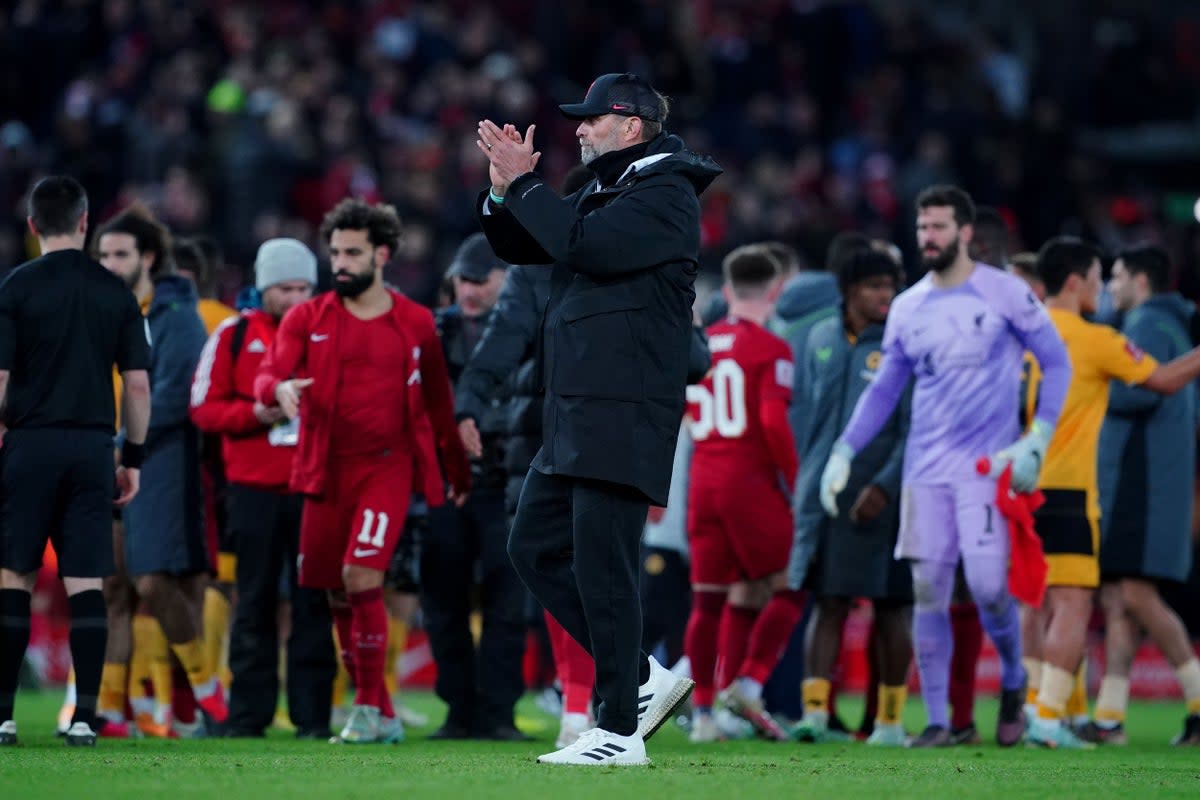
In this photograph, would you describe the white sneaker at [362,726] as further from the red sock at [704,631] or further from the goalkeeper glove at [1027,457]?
the goalkeeper glove at [1027,457]

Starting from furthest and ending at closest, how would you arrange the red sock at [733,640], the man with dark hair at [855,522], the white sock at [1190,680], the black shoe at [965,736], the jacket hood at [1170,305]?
1. the jacket hood at [1170,305]
2. the white sock at [1190,680]
3. the red sock at [733,640]
4. the man with dark hair at [855,522]
5. the black shoe at [965,736]

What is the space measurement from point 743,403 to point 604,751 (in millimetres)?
3903

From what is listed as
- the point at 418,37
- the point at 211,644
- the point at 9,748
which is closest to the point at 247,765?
the point at 9,748

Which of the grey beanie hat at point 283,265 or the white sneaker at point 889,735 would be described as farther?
the grey beanie hat at point 283,265

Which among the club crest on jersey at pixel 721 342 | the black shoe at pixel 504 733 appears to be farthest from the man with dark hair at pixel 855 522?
the black shoe at pixel 504 733

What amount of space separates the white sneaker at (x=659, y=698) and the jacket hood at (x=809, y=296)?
197 inches

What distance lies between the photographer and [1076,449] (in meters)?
10.8

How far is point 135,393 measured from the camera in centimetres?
922

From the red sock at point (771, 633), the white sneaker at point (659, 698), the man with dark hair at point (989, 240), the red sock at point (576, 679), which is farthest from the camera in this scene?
the man with dark hair at point (989, 240)

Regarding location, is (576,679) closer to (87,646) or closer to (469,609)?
(469,609)

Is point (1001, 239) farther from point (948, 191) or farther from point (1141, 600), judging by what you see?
point (1141, 600)

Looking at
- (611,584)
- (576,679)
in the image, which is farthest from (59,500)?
(611,584)

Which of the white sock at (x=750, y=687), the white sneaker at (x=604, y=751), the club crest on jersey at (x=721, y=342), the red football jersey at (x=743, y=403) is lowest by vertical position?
the white sock at (x=750, y=687)

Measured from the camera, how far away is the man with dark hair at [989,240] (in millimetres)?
11406
